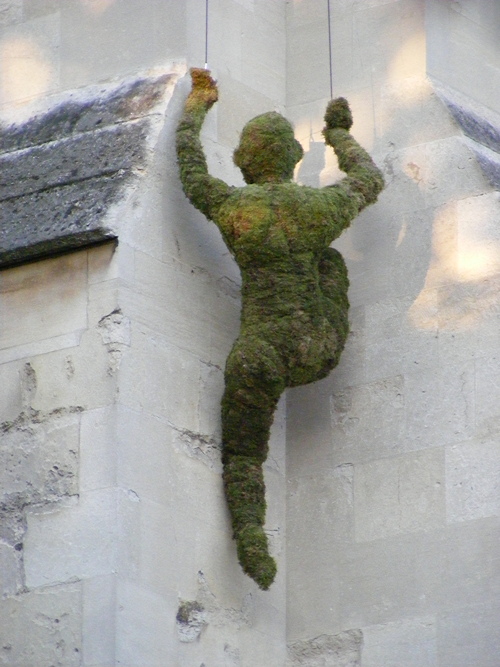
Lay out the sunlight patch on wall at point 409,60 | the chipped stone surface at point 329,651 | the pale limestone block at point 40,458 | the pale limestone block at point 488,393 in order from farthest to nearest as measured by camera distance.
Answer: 1. the sunlight patch on wall at point 409,60
2. the chipped stone surface at point 329,651
3. the pale limestone block at point 488,393
4. the pale limestone block at point 40,458

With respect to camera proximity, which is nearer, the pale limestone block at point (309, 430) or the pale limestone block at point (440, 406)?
the pale limestone block at point (440, 406)

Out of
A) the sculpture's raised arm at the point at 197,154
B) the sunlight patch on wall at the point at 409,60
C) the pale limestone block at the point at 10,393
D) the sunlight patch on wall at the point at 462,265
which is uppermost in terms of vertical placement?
the sunlight patch on wall at the point at 409,60

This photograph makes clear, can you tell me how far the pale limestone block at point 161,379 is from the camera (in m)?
7.84

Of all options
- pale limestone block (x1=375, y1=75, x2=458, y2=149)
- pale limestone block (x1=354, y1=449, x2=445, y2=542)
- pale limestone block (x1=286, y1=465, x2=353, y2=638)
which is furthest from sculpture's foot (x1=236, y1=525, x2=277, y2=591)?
pale limestone block (x1=375, y1=75, x2=458, y2=149)

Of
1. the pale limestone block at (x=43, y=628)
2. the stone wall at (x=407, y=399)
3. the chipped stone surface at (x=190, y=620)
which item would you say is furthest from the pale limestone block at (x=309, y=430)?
the pale limestone block at (x=43, y=628)

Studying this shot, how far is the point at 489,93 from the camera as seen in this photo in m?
9.30

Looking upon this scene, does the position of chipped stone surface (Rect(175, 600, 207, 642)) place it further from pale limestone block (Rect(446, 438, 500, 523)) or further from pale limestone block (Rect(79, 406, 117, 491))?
pale limestone block (Rect(446, 438, 500, 523))

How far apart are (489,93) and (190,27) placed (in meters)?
1.67

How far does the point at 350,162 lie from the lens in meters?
8.52

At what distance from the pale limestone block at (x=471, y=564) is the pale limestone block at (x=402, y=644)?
0.15 meters

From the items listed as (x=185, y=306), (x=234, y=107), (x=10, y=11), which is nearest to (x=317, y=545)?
(x=185, y=306)

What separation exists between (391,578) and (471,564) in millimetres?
425

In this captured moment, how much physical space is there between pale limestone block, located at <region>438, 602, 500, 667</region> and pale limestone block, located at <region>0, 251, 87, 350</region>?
2137 millimetres

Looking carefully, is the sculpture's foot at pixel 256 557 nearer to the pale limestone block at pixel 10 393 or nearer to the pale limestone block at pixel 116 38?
the pale limestone block at pixel 10 393
